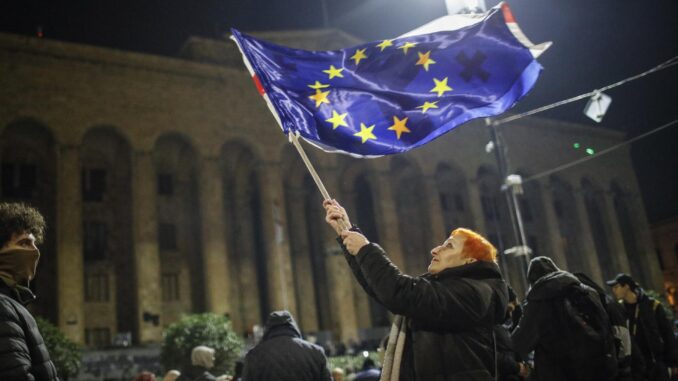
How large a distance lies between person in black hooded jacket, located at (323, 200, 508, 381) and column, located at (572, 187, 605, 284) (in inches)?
1538

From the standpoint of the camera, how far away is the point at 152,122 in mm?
27000

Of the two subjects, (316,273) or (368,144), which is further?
(316,273)

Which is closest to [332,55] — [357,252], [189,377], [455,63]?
[455,63]

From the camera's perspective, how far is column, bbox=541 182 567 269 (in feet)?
124

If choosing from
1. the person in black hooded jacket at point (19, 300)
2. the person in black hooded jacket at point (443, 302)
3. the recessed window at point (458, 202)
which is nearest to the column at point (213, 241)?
the recessed window at point (458, 202)

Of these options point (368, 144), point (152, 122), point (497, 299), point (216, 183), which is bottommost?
point (497, 299)

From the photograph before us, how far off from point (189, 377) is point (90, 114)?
71.1 feet

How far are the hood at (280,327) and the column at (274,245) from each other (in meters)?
21.5

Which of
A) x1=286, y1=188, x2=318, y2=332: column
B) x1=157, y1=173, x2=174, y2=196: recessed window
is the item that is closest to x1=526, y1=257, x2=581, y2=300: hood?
x1=286, y1=188, x2=318, y2=332: column

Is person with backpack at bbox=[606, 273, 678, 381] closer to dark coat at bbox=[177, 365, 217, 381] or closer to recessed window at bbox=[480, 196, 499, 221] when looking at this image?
dark coat at bbox=[177, 365, 217, 381]

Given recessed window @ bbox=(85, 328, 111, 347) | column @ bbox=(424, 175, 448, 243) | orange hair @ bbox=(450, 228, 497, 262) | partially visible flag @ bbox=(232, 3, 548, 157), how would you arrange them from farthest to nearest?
column @ bbox=(424, 175, 448, 243) → recessed window @ bbox=(85, 328, 111, 347) → partially visible flag @ bbox=(232, 3, 548, 157) → orange hair @ bbox=(450, 228, 497, 262)

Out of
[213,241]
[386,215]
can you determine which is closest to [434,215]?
[386,215]

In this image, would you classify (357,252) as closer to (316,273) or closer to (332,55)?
(332,55)

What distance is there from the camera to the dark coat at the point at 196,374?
6.21m
